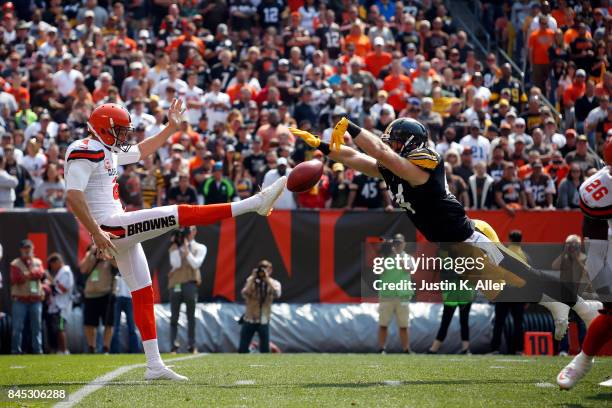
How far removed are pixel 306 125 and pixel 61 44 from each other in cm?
537

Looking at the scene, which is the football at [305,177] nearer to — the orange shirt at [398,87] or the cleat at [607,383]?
the cleat at [607,383]

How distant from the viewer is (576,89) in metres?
19.0

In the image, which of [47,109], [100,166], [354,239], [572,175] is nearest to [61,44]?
[47,109]

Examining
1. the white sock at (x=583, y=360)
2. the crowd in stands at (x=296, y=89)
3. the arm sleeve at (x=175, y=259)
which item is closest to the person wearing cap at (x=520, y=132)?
the crowd in stands at (x=296, y=89)

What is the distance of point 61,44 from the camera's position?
1908cm

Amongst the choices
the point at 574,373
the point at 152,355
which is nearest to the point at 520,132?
the point at 152,355

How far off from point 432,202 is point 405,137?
21.6 inches

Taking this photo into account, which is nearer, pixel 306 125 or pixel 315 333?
pixel 315 333

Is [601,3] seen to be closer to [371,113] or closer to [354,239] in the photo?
[371,113]

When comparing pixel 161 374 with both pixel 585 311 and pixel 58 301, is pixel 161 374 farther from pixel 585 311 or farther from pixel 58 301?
pixel 58 301

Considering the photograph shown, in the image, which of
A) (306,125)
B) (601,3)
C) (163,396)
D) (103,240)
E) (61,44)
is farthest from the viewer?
(601,3)

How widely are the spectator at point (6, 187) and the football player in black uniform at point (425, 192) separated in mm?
8131

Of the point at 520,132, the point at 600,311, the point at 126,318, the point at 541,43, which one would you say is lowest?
the point at 126,318

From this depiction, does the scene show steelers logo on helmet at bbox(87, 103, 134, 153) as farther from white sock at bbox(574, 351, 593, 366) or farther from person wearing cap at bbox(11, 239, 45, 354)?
person wearing cap at bbox(11, 239, 45, 354)
